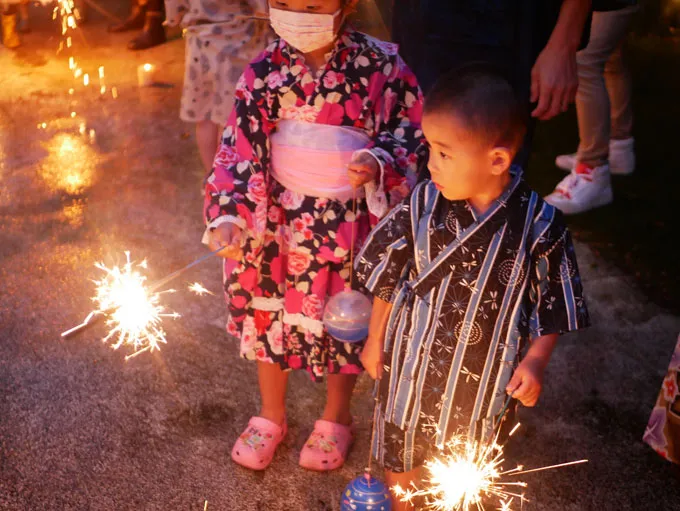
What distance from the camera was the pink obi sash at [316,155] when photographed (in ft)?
7.00

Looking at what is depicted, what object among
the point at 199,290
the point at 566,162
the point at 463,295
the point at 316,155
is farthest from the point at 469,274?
the point at 566,162

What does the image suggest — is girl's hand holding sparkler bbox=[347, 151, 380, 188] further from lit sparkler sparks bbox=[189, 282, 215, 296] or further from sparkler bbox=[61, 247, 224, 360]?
lit sparkler sparks bbox=[189, 282, 215, 296]

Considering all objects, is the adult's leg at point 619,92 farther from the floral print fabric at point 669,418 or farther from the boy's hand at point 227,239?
the boy's hand at point 227,239

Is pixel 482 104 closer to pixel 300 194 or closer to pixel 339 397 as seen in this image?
pixel 300 194

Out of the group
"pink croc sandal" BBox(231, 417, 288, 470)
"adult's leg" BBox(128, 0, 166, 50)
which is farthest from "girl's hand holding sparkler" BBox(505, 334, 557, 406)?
"adult's leg" BBox(128, 0, 166, 50)

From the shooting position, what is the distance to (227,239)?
205 cm

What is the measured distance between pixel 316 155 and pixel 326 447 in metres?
1.02

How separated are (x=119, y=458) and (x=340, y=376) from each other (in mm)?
819

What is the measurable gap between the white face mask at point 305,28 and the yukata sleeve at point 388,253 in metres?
0.55

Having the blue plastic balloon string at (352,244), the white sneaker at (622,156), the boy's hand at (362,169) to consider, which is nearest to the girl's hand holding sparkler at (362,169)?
the boy's hand at (362,169)

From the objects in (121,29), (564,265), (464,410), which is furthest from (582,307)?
(121,29)

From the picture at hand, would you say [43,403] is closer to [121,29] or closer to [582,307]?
[582,307]

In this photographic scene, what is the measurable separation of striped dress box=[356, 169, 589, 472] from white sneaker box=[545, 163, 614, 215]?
8.67ft

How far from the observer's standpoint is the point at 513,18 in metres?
2.34
